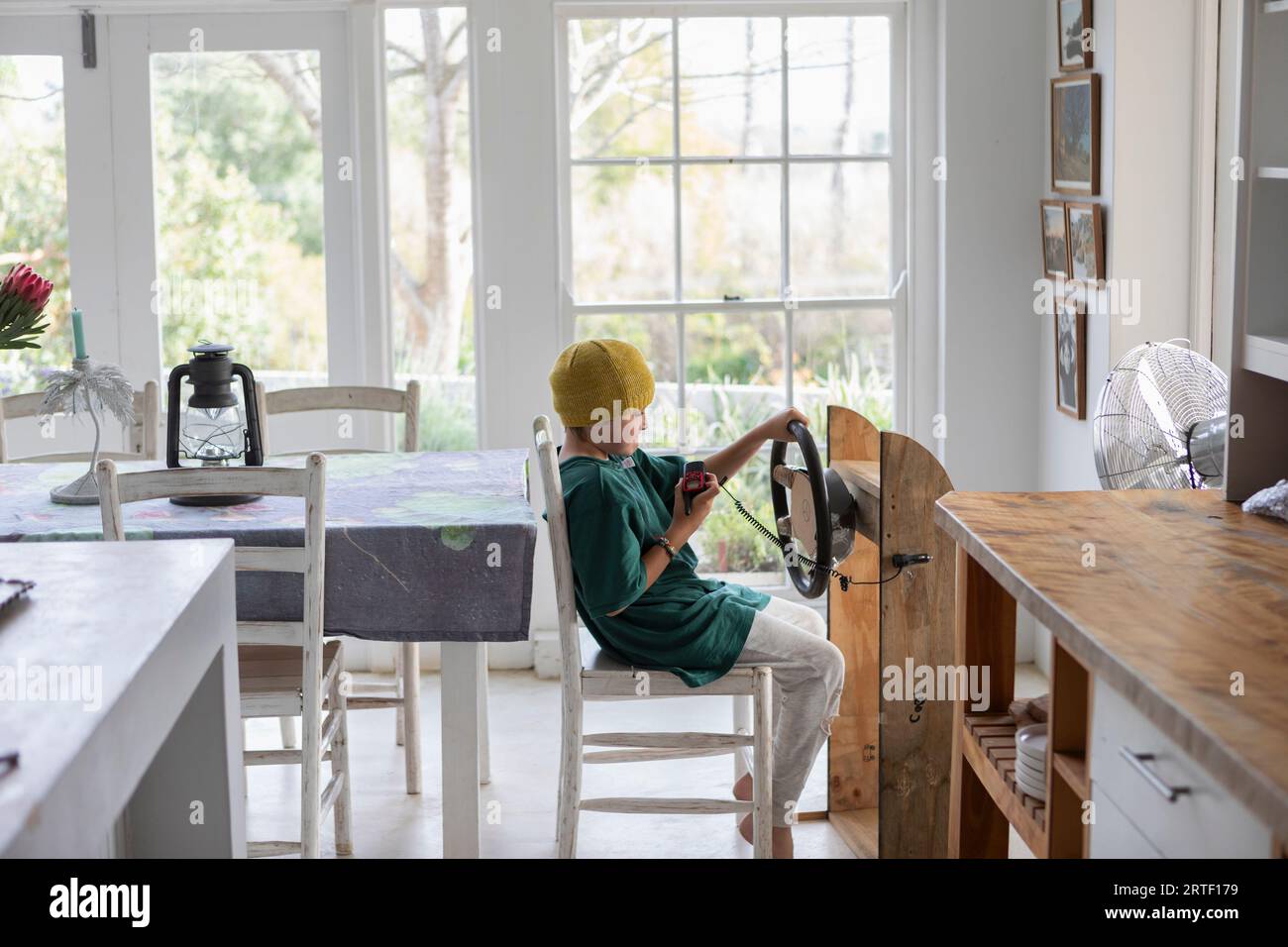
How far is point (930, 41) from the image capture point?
425 centimetres

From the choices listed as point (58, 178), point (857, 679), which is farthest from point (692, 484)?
point (58, 178)

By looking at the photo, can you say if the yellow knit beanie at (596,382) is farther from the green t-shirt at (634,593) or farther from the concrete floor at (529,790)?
the concrete floor at (529,790)

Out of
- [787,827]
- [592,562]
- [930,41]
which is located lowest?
[787,827]

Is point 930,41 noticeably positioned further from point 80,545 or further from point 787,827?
point 80,545

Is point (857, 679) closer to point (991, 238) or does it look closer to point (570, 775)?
point (570, 775)

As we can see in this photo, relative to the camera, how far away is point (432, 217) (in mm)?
4352

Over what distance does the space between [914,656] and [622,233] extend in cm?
195

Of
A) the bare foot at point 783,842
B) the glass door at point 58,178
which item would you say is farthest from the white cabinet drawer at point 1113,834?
the glass door at point 58,178

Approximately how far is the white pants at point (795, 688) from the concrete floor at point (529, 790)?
0.26 meters

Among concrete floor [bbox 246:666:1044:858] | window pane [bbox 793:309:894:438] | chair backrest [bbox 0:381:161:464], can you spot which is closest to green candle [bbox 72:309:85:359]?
chair backrest [bbox 0:381:161:464]

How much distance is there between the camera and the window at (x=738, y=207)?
427cm
